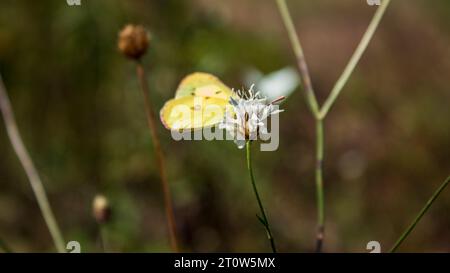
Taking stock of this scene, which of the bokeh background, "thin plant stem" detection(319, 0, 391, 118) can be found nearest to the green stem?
"thin plant stem" detection(319, 0, 391, 118)

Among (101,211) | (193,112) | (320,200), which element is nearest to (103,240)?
(101,211)

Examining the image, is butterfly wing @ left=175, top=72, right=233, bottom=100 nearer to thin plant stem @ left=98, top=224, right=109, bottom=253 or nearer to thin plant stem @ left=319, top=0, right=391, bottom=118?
thin plant stem @ left=319, top=0, right=391, bottom=118

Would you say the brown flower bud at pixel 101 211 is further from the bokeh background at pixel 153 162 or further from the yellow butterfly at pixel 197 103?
the bokeh background at pixel 153 162

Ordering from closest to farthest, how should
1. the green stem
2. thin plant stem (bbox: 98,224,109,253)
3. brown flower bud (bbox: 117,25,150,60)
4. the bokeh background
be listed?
the green stem, brown flower bud (bbox: 117,25,150,60), thin plant stem (bbox: 98,224,109,253), the bokeh background

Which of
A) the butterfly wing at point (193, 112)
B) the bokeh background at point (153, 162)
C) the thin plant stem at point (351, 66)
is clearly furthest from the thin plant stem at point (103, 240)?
the thin plant stem at point (351, 66)

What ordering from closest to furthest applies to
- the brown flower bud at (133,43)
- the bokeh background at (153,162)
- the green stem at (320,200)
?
the green stem at (320,200)
the brown flower bud at (133,43)
the bokeh background at (153,162)

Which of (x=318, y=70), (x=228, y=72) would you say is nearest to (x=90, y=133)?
(x=228, y=72)
